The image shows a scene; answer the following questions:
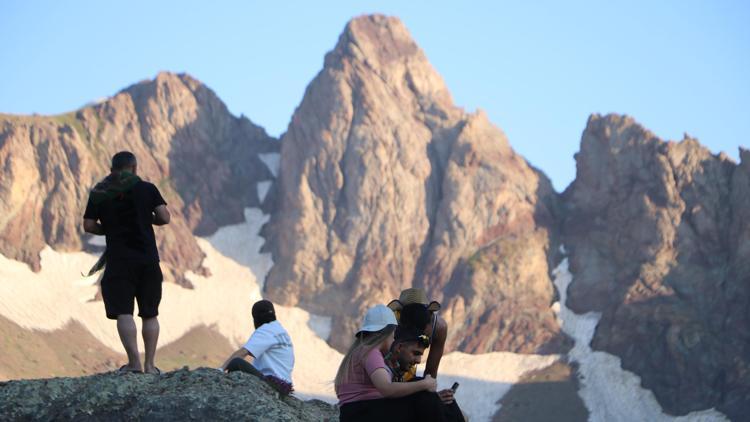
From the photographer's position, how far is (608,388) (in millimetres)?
163625

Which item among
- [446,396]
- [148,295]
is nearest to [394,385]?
[446,396]

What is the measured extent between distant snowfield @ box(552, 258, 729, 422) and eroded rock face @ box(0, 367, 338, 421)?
5631 inches

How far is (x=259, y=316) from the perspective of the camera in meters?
18.7

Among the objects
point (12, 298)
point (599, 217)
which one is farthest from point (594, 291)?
point (12, 298)

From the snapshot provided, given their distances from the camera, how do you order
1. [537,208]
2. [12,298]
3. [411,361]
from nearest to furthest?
[411,361] → [12,298] → [537,208]

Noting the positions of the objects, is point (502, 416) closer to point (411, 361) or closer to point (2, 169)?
point (2, 169)

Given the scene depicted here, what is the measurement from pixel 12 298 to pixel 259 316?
159 m

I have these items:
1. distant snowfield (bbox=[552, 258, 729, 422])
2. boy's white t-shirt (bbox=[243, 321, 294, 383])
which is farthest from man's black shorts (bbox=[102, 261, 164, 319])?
distant snowfield (bbox=[552, 258, 729, 422])

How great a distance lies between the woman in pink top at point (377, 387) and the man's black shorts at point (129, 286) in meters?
4.72

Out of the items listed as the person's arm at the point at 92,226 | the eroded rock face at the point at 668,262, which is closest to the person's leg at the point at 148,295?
the person's arm at the point at 92,226

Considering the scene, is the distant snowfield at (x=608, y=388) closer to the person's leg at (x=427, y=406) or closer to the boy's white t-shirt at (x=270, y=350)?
the boy's white t-shirt at (x=270, y=350)

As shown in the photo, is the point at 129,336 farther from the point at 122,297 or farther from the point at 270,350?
the point at 270,350

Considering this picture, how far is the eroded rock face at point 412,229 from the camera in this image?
180 m

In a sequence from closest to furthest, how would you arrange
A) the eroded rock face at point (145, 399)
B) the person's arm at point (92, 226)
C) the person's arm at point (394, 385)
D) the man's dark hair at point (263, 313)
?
the person's arm at point (394, 385) → the eroded rock face at point (145, 399) → the person's arm at point (92, 226) → the man's dark hair at point (263, 313)
